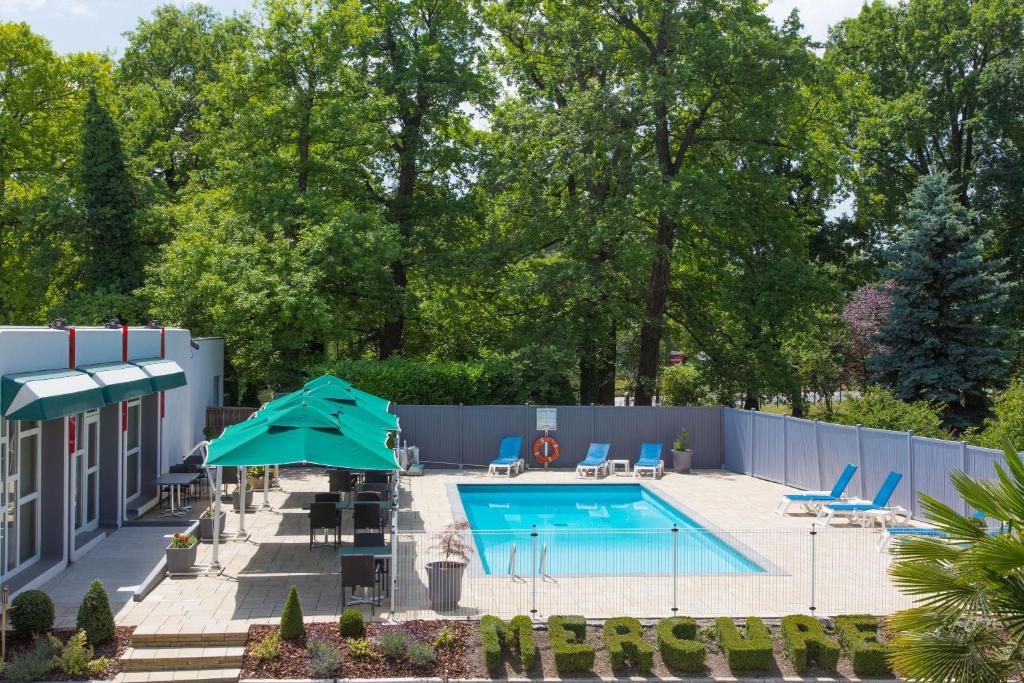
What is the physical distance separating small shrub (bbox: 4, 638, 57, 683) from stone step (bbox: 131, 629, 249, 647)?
3.17ft

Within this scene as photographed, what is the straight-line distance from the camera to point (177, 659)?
34.3 ft

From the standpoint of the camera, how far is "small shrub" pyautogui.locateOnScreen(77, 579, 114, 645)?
10625 millimetres

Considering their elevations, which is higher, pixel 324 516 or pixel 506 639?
pixel 324 516

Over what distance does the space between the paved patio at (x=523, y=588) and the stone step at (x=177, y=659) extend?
0.41 metres

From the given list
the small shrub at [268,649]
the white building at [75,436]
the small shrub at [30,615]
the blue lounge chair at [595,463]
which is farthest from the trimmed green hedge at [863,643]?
the blue lounge chair at [595,463]

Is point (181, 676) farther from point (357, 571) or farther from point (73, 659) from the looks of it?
point (357, 571)

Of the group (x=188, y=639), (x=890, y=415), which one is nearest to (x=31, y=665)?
(x=188, y=639)

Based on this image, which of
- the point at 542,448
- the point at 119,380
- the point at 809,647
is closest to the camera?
the point at 809,647

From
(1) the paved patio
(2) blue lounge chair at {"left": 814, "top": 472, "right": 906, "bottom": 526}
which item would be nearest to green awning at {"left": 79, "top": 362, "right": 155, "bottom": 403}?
(1) the paved patio

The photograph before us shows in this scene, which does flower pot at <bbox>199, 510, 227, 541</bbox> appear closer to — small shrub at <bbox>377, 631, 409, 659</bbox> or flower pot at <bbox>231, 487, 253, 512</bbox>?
flower pot at <bbox>231, 487, 253, 512</bbox>

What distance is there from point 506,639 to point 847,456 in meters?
12.4

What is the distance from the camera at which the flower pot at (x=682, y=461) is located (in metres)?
25.9

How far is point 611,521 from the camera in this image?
2117cm

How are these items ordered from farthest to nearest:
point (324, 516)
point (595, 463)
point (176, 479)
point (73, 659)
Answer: point (595, 463) < point (176, 479) < point (324, 516) < point (73, 659)
